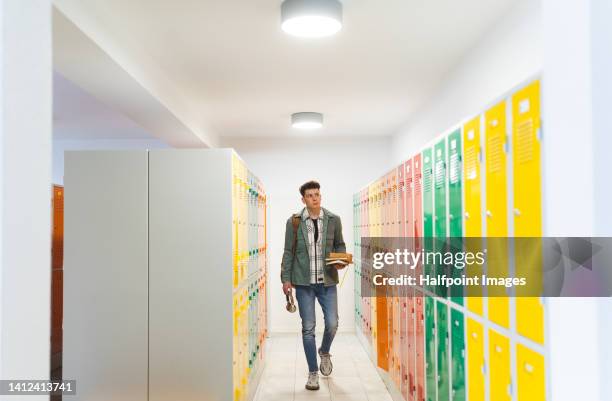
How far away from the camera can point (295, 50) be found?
4.09m

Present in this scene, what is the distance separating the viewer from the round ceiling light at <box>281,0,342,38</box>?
315 cm

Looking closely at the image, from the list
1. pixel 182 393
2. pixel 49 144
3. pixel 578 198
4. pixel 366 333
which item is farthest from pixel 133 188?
pixel 366 333

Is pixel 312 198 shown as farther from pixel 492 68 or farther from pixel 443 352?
pixel 443 352

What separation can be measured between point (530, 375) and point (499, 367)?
25 centimetres

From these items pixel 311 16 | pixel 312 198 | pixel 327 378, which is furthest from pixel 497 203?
pixel 327 378

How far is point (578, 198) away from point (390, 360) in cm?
340

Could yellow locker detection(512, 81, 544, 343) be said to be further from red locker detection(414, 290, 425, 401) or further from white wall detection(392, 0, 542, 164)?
red locker detection(414, 290, 425, 401)

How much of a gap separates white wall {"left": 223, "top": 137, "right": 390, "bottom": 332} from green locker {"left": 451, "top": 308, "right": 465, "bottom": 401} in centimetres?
513

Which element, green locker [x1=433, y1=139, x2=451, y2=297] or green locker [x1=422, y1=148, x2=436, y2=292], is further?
green locker [x1=422, y1=148, x2=436, y2=292]

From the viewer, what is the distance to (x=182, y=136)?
602cm

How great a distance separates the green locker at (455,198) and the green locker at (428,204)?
34 centimetres

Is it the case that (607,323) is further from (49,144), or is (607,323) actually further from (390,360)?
(390,360)

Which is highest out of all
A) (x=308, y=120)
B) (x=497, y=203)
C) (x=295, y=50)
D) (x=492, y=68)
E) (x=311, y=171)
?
(x=295, y=50)

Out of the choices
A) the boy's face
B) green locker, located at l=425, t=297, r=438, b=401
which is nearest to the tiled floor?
green locker, located at l=425, t=297, r=438, b=401
